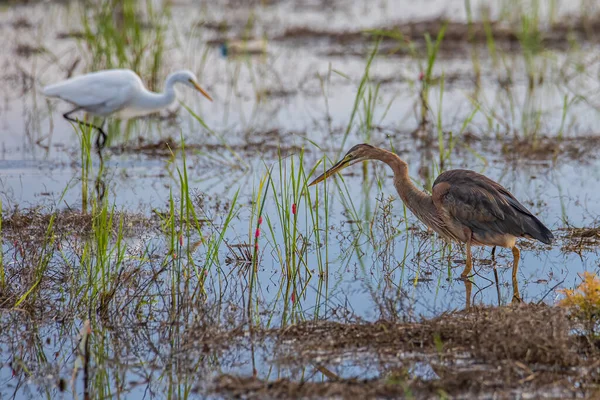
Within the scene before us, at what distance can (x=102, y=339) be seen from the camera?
460cm

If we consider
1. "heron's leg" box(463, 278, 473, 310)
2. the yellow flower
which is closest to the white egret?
"heron's leg" box(463, 278, 473, 310)

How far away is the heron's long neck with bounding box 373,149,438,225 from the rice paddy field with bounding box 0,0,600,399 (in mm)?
141

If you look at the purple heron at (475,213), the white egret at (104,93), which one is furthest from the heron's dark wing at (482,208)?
the white egret at (104,93)

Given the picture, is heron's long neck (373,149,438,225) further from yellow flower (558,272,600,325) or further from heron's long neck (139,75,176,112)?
heron's long neck (139,75,176,112)

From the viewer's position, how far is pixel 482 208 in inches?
220

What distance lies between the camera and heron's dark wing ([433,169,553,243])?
5473 mm

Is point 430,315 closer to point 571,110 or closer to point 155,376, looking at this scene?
point 155,376

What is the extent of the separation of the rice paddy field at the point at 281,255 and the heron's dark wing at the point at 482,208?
0.33 m

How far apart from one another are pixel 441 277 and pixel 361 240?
0.88m

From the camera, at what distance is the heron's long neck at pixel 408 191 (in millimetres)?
5984

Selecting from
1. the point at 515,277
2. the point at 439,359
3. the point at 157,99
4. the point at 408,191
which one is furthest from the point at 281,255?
the point at 157,99

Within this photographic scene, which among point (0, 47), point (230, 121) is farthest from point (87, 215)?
point (0, 47)

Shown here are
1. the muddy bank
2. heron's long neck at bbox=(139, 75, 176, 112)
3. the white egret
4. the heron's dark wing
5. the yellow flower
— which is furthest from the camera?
heron's long neck at bbox=(139, 75, 176, 112)

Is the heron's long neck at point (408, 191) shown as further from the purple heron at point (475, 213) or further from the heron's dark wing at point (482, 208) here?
the heron's dark wing at point (482, 208)
